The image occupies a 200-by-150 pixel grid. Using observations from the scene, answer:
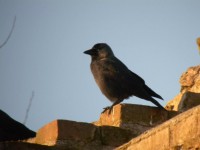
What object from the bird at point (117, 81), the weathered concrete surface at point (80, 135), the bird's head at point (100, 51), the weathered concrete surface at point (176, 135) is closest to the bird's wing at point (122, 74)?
the bird at point (117, 81)

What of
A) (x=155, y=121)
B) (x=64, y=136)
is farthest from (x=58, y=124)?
(x=155, y=121)

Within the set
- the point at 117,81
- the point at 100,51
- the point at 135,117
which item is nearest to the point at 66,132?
the point at 135,117

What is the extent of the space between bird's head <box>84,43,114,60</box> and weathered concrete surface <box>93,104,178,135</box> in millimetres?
4197

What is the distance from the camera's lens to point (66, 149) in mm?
4645

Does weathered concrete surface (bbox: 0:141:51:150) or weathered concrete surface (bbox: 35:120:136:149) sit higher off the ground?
weathered concrete surface (bbox: 35:120:136:149)

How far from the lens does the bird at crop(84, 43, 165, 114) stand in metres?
8.05

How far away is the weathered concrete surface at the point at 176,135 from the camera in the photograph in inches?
116

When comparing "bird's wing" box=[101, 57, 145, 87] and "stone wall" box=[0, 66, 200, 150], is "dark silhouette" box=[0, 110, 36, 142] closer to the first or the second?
"stone wall" box=[0, 66, 200, 150]

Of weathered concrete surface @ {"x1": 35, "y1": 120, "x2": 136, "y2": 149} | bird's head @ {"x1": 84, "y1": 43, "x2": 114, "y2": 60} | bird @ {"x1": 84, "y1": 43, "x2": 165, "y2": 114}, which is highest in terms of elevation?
bird's head @ {"x1": 84, "y1": 43, "x2": 114, "y2": 60}

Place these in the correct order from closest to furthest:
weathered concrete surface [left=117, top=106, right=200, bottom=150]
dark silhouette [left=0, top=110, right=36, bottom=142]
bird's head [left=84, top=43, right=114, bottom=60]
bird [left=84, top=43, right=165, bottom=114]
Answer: weathered concrete surface [left=117, top=106, right=200, bottom=150] → dark silhouette [left=0, top=110, right=36, bottom=142] → bird [left=84, top=43, right=165, bottom=114] → bird's head [left=84, top=43, right=114, bottom=60]

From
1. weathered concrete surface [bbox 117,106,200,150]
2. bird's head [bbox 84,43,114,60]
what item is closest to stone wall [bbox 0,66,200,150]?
weathered concrete surface [bbox 117,106,200,150]

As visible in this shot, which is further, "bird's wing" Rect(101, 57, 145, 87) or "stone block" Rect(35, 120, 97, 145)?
"bird's wing" Rect(101, 57, 145, 87)

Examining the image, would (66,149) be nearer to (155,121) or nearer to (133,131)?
(133,131)

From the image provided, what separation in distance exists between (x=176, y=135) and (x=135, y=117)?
6.02 feet
